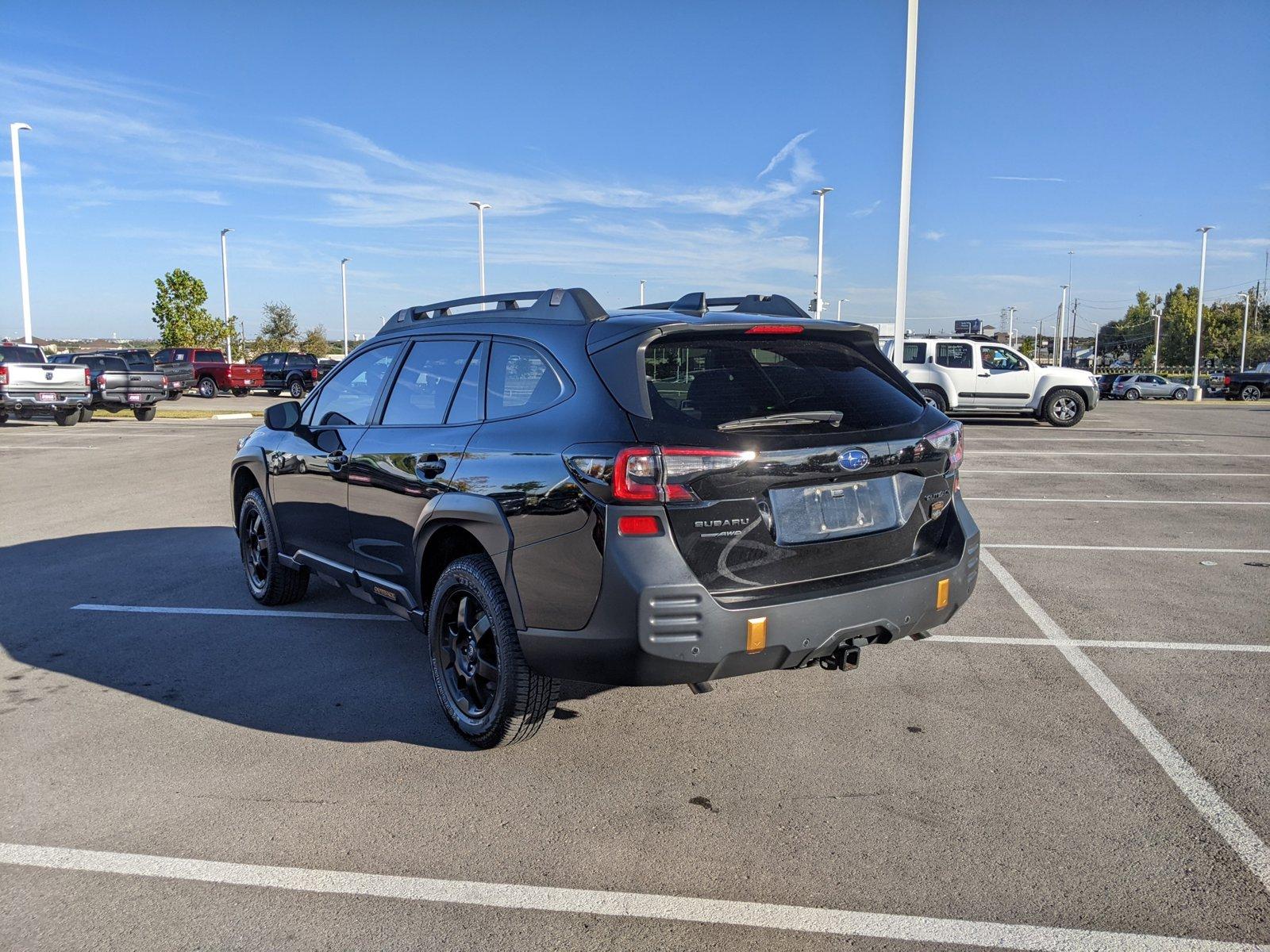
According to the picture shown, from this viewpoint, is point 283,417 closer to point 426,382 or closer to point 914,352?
point 426,382

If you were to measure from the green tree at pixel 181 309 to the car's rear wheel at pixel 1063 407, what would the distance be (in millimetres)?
45978

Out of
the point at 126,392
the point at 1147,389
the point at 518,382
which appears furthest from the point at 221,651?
the point at 1147,389

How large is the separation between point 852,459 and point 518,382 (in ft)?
4.34

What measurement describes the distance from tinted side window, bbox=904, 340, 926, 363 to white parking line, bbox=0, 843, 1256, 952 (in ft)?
64.8

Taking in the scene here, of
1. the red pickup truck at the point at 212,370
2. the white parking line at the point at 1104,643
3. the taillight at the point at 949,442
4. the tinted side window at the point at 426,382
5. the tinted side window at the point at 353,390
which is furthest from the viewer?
the red pickup truck at the point at 212,370

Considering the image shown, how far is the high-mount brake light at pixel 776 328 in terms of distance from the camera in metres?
3.76

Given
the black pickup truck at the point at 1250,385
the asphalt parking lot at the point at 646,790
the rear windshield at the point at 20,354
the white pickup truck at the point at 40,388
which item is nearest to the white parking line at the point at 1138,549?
the asphalt parking lot at the point at 646,790

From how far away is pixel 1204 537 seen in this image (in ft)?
27.6

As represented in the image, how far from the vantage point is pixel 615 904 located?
9.50 feet

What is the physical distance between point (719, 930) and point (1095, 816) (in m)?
1.47

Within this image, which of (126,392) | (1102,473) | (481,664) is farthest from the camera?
(126,392)

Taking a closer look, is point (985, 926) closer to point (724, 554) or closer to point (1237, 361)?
point (724, 554)

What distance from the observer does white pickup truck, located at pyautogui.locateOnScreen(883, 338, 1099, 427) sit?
69.7 ft

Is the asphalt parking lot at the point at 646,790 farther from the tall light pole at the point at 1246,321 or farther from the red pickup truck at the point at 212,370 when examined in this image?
the tall light pole at the point at 1246,321
